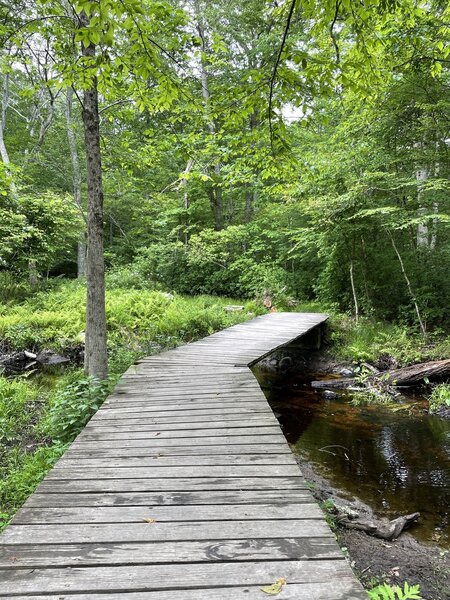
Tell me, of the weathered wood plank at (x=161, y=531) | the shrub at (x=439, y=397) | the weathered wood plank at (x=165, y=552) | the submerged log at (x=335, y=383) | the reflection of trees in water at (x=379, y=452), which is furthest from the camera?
the submerged log at (x=335, y=383)

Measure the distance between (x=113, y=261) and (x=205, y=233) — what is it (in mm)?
5764

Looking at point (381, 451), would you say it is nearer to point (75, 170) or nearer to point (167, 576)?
point (167, 576)

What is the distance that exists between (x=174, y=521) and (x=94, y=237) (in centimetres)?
400

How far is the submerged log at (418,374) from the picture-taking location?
8922 millimetres

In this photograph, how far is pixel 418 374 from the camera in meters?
9.08

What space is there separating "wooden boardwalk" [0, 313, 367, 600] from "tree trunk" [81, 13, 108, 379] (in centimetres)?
145

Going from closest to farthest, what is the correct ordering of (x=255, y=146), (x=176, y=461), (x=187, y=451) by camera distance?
(x=176, y=461) < (x=187, y=451) < (x=255, y=146)

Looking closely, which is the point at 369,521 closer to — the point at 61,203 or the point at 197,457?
the point at 197,457

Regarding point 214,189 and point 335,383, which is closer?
point 335,383

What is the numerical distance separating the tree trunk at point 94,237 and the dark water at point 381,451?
3505 mm

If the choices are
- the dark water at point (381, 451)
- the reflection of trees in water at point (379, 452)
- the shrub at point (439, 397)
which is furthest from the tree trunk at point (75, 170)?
the shrub at point (439, 397)

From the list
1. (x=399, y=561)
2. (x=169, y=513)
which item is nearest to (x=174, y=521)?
(x=169, y=513)

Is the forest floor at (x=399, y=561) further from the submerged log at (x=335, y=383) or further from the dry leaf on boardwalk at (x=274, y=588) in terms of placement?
the submerged log at (x=335, y=383)

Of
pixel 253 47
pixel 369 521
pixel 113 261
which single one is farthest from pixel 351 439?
pixel 253 47
